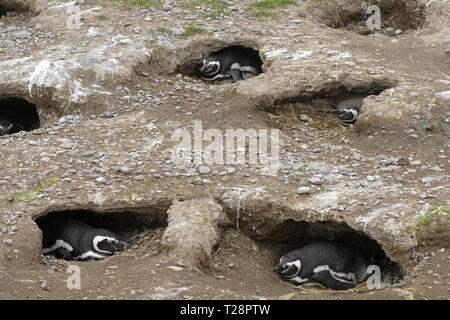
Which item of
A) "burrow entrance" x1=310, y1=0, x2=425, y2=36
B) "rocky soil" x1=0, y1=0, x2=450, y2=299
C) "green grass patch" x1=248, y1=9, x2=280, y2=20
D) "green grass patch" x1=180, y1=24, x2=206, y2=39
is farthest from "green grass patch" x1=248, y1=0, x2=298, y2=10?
"green grass patch" x1=180, y1=24, x2=206, y2=39

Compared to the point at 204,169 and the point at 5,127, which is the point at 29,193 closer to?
the point at 204,169

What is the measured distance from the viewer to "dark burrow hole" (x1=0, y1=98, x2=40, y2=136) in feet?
26.6

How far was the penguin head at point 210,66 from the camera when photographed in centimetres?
857

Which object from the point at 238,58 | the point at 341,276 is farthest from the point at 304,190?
the point at 238,58

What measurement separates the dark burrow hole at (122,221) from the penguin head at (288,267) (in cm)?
109

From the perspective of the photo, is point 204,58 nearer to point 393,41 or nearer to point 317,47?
point 317,47

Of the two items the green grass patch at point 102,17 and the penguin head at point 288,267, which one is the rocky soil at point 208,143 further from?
the penguin head at point 288,267

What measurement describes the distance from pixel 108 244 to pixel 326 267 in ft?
6.25

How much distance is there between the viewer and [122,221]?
6.28 meters

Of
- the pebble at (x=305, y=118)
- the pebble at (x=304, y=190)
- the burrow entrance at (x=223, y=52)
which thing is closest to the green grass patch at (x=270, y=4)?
the burrow entrance at (x=223, y=52)

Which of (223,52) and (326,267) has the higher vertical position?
Answer: (223,52)

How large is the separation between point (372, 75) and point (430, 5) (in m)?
2.31

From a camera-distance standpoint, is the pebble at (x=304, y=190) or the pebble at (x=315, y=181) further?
the pebble at (x=315, y=181)

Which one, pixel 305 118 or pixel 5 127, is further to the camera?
pixel 5 127
